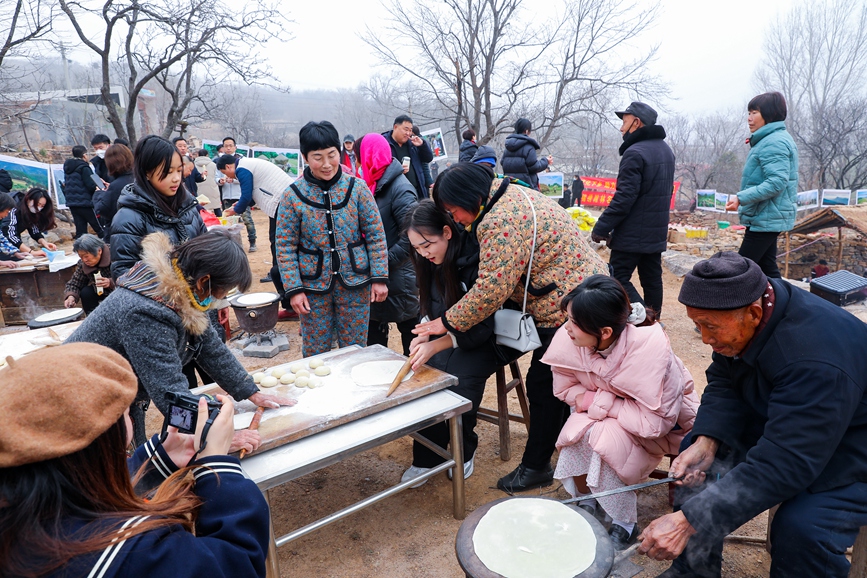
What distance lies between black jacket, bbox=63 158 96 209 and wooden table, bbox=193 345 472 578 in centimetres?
696

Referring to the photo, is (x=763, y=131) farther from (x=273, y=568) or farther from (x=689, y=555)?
(x=273, y=568)

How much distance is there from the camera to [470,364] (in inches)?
115

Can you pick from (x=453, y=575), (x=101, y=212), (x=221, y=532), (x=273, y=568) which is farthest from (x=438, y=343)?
(x=101, y=212)

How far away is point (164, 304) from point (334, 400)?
865 mm

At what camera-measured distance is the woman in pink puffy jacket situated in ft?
7.80

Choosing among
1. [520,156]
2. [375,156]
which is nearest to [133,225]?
[375,156]

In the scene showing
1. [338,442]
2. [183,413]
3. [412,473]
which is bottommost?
[412,473]

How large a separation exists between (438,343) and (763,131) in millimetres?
3503

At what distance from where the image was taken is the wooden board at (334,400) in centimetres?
222

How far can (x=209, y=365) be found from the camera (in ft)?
8.05

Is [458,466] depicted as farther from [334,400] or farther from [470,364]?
[334,400]

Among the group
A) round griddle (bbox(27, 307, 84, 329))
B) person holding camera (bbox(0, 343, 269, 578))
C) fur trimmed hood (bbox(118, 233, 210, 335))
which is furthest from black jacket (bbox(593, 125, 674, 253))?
round griddle (bbox(27, 307, 84, 329))

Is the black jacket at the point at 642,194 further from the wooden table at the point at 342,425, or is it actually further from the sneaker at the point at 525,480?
the wooden table at the point at 342,425

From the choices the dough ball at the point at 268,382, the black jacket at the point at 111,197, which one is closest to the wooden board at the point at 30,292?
the black jacket at the point at 111,197
